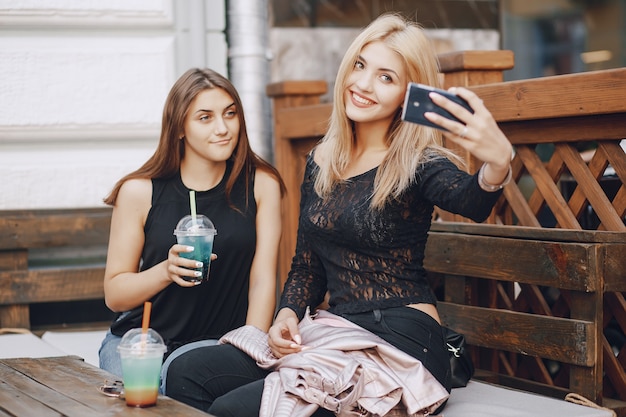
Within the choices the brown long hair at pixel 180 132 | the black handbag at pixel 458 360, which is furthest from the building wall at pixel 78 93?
the black handbag at pixel 458 360

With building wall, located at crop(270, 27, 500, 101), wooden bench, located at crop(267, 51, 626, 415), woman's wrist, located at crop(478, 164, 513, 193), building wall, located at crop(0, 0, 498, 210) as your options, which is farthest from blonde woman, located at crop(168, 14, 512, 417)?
building wall, located at crop(270, 27, 500, 101)

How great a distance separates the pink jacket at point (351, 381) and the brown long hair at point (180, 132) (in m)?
0.90

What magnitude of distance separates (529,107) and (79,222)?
85.1 inches

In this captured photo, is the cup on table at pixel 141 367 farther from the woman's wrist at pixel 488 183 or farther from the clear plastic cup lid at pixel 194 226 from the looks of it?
the woman's wrist at pixel 488 183

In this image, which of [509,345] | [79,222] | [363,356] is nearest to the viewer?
[363,356]

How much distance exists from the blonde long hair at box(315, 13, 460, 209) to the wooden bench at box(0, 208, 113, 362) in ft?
5.71

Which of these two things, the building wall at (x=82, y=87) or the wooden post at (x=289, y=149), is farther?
the wooden post at (x=289, y=149)

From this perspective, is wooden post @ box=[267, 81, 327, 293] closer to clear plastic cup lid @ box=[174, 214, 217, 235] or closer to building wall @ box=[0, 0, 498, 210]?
Answer: building wall @ box=[0, 0, 498, 210]

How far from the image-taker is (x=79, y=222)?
4.62m

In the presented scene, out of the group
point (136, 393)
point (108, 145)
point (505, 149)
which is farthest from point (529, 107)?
point (108, 145)

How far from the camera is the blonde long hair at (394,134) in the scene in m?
2.88

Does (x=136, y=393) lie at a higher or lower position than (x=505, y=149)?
lower

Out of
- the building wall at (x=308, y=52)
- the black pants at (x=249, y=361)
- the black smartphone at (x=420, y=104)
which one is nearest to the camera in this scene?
the black smartphone at (x=420, y=104)

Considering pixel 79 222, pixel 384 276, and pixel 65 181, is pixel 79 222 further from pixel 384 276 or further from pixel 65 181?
pixel 384 276
